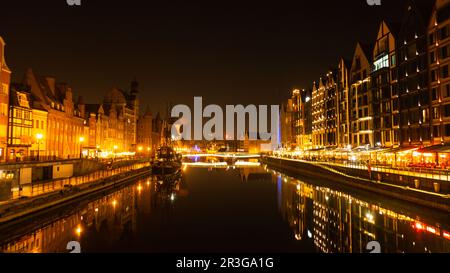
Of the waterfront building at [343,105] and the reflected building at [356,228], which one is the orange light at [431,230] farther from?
the waterfront building at [343,105]

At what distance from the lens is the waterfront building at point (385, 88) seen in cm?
6575

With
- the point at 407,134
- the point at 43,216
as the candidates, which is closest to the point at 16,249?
the point at 43,216

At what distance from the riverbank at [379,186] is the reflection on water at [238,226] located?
6.87 ft

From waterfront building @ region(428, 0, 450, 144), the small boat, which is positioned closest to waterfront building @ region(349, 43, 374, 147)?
waterfront building @ region(428, 0, 450, 144)

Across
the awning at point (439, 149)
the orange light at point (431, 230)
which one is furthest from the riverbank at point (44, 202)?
the awning at point (439, 149)

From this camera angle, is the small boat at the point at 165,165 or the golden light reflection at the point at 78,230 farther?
the small boat at the point at 165,165

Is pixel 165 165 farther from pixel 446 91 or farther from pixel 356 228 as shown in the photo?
pixel 356 228

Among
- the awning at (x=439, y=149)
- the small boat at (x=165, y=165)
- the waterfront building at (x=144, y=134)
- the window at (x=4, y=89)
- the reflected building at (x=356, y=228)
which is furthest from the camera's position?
the waterfront building at (x=144, y=134)

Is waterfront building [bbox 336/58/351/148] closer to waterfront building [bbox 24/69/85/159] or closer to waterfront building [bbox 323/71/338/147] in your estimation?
waterfront building [bbox 323/71/338/147]

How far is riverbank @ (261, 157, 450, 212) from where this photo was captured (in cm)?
3083

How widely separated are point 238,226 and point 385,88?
1972 inches

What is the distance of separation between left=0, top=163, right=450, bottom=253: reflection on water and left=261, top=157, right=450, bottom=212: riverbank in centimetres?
209

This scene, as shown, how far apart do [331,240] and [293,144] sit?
119638mm

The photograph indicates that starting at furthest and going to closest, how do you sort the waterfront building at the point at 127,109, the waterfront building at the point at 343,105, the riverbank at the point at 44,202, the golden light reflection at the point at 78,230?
1. the waterfront building at the point at 127,109
2. the waterfront building at the point at 343,105
3. the golden light reflection at the point at 78,230
4. the riverbank at the point at 44,202
